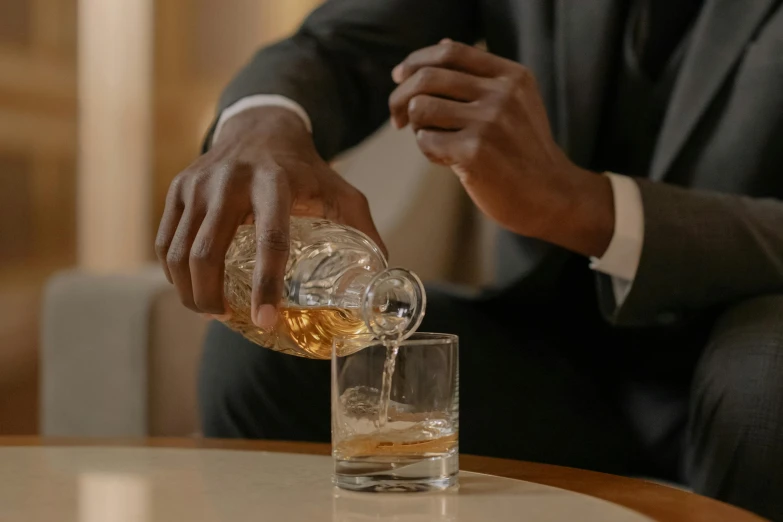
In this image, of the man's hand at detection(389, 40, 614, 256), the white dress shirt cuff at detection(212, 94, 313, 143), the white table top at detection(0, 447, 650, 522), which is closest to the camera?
the white table top at detection(0, 447, 650, 522)

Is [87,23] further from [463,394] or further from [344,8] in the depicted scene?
[463,394]

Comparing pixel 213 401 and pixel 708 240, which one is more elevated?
pixel 708 240

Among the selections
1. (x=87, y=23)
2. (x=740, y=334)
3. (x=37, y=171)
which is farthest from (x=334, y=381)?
(x=87, y=23)

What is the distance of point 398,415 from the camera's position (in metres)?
0.52

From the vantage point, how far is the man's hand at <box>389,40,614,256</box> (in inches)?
31.1

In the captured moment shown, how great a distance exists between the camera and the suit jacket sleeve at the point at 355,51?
1005mm

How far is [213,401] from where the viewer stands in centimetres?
93

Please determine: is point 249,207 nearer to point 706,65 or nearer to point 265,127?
point 265,127

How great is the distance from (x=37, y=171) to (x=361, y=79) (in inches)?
57.0

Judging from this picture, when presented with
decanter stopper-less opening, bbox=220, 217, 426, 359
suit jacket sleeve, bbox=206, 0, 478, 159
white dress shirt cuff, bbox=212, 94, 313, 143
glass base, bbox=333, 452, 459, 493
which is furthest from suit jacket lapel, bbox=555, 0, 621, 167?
glass base, bbox=333, 452, 459, 493

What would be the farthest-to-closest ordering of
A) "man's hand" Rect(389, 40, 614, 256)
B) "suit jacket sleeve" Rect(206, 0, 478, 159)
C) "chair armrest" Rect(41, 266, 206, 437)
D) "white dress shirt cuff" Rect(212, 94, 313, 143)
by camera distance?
"chair armrest" Rect(41, 266, 206, 437) → "suit jacket sleeve" Rect(206, 0, 478, 159) → "white dress shirt cuff" Rect(212, 94, 313, 143) → "man's hand" Rect(389, 40, 614, 256)

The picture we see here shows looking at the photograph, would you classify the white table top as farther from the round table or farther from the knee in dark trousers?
the knee in dark trousers

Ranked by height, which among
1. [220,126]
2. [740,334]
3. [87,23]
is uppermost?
[87,23]

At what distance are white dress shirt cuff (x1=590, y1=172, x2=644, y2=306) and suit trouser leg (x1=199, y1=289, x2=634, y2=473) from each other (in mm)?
189
